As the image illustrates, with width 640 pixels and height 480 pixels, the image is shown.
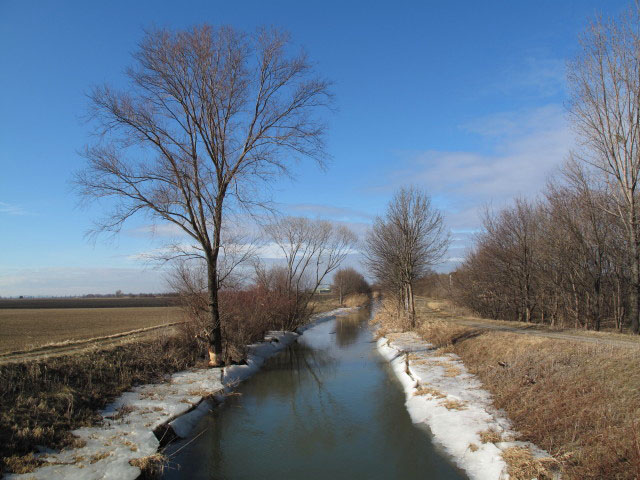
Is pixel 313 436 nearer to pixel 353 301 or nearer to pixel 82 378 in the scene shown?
pixel 82 378

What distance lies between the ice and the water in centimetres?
35

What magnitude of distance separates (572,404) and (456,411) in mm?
2668

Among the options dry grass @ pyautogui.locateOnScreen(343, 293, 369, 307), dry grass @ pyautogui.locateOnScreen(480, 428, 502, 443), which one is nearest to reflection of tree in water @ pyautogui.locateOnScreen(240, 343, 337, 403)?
dry grass @ pyautogui.locateOnScreen(480, 428, 502, 443)

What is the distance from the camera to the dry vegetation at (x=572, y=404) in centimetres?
594

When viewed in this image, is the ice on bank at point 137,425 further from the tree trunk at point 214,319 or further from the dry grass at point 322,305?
the dry grass at point 322,305

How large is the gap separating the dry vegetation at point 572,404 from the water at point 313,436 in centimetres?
162

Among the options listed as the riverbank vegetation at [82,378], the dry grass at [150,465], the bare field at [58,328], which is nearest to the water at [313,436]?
the dry grass at [150,465]

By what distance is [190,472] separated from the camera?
302 inches

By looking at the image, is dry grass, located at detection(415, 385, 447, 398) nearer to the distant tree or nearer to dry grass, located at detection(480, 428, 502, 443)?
dry grass, located at detection(480, 428, 502, 443)

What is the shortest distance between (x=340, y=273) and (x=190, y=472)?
6870 centimetres

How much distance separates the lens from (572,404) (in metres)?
7.73

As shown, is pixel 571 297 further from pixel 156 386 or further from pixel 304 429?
pixel 156 386

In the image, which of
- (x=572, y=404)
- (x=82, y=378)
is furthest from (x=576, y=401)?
(x=82, y=378)

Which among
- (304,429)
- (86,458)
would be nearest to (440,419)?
(304,429)
